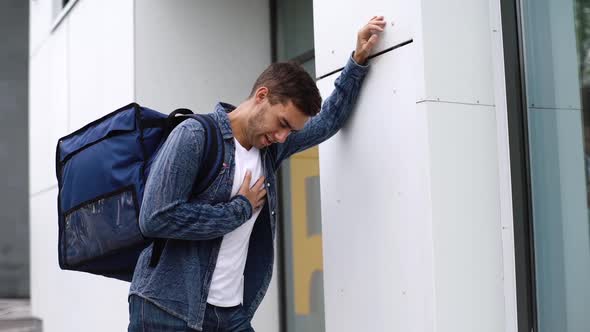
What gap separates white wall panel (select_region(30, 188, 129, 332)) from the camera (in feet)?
20.1

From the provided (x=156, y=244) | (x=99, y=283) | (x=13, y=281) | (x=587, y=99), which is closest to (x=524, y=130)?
(x=587, y=99)

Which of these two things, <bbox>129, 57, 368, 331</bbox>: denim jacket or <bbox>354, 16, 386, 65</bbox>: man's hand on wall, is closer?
<bbox>129, 57, 368, 331</bbox>: denim jacket

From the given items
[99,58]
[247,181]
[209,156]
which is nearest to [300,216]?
[99,58]

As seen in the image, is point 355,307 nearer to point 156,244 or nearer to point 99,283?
point 156,244

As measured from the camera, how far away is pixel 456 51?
9.56 feet

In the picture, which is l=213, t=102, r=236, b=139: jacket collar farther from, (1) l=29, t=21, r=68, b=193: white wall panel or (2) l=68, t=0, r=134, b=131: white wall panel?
(1) l=29, t=21, r=68, b=193: white wall panel

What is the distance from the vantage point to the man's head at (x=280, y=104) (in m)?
2.82

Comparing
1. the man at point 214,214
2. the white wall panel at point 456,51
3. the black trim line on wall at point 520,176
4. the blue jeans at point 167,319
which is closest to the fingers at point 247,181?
the man at point 214,214

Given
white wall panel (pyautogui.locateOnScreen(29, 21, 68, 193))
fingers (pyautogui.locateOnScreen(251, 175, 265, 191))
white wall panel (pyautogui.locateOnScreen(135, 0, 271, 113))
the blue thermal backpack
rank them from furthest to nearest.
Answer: white wall panel (pyautogui.locateOnScreen(29, 21, 68, 193)) → white wall panel (pyautogui.locateOnScreen(135, 0, 271, 113)) → the blue thermal backpack → fingers (pyautogui.locateOnScreen(251, 175, 265, 191))

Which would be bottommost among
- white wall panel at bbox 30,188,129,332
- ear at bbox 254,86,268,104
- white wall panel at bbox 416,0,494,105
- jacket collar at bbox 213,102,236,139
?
white wall panel at bbox 30,188,129,332

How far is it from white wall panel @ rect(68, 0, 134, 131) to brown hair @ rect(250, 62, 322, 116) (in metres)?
2.94

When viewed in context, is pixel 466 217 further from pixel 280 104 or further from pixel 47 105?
pixel 47 105

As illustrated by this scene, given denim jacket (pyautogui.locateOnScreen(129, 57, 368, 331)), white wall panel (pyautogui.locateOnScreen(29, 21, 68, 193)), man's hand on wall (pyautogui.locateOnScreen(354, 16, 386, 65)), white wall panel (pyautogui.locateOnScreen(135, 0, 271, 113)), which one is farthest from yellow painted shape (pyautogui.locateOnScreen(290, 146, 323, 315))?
white wall panel (pyautogui.locateOnScreen(29, 21, 68, 193))

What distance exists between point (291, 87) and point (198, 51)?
3.06 metres
